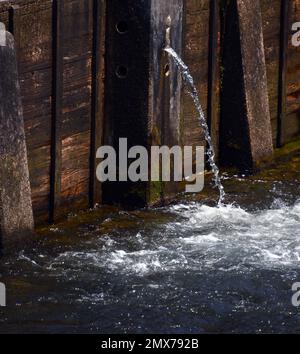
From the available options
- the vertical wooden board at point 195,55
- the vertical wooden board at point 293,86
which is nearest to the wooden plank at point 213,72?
the vertical wooden board at point 195,55

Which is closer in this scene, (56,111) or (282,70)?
(56,111)

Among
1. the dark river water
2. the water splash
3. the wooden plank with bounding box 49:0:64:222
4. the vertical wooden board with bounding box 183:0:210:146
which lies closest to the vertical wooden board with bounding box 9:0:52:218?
the wooden plank with bounding box 49:0:64:222

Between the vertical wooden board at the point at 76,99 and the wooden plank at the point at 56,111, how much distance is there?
0.37ft

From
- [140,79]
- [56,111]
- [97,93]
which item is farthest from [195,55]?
[56,111]

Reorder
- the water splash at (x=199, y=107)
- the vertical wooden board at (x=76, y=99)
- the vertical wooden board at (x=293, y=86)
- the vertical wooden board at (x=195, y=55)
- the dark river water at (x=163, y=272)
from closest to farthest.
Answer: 1. the dark river water at (x=163, y=272)
2. the vertical wooden board at (x=76, y=99)
3. the water splash at (x=199, y=107)
4. the vertical wooden board at (x=195, y=55)
5. the vertical wooden board at (x=293, y=86)

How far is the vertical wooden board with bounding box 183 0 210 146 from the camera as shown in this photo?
16.0 m

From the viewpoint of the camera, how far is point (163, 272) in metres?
13.7

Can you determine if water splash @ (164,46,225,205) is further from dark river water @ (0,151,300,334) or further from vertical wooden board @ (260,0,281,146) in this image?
vertical wooden board @ (260,0,281,146)

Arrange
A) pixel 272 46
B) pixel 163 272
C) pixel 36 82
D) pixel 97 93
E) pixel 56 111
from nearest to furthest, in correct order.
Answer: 1. pixel 163 272
2. pixel 36 82
3. pixel 56 111
4. pixel 97 93
5. pixel 272 46

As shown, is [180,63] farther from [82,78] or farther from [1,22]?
[1,22]

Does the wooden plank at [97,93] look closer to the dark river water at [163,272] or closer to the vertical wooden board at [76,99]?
the vertical wooden board at [76,99]

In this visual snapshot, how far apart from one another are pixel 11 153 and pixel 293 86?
5.09 meters

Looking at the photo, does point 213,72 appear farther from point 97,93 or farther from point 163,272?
point 163,272

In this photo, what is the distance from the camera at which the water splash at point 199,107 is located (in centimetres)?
1523
